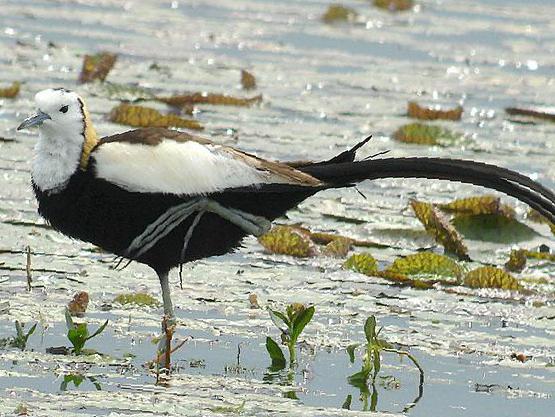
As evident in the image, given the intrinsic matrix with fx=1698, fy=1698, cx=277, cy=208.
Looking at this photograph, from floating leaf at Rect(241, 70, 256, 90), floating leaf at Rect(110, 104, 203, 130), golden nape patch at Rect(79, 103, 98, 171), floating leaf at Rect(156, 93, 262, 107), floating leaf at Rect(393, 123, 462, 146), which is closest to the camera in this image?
golden nape patch at Rect(79, 103, 98, 171)

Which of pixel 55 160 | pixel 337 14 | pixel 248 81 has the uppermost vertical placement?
pixel 337 14

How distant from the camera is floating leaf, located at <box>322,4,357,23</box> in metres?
16.4

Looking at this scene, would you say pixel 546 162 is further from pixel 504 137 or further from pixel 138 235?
pixel 138 235

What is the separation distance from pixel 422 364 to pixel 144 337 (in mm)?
1184

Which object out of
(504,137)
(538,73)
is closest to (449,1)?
(538,73)

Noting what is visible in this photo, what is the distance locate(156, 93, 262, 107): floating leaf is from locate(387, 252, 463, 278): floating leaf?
394cm

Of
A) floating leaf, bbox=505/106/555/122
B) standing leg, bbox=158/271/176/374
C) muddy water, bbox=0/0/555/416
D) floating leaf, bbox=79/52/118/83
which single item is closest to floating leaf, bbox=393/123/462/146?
muddy water, bbox=0/0/555/416

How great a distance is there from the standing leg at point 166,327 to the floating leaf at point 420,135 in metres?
4.52

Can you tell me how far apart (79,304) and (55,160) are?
0.94 m

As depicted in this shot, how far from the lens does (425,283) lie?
8.35 metres

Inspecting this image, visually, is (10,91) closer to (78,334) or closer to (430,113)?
(430,113)

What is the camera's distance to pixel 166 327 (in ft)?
22.2

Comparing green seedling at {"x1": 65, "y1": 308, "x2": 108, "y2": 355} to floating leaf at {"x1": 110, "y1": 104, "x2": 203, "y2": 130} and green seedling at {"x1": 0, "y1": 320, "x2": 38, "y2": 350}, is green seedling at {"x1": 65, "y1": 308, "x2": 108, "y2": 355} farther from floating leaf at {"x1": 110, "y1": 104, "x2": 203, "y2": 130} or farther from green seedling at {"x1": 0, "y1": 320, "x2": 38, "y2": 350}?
floating leaf at {"x1": 110, "y1": 104, "x2": 203, "y2": 130}

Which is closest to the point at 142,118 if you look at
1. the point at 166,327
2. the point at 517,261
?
the point at 517,261
